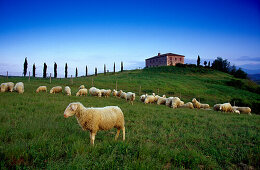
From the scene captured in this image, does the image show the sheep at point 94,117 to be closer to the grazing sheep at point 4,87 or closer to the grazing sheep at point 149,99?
the grazing sheep at point 149,99

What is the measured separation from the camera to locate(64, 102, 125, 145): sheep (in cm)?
591

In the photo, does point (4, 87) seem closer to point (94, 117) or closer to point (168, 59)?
point (94, 117)

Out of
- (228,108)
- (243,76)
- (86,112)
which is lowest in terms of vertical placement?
(228,108)

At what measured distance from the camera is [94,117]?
20.0ft

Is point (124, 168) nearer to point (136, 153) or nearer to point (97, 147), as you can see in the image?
point (136, 153)

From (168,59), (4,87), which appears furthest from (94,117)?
(168,59)

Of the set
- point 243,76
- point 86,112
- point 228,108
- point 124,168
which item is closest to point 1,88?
point 86,112

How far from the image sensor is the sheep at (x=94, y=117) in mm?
5906

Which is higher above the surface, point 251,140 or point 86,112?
point 86,112

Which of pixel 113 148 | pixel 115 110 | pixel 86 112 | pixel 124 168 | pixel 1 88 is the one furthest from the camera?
pixel 1 88

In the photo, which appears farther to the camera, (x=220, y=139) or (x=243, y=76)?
(x=243, y=76)

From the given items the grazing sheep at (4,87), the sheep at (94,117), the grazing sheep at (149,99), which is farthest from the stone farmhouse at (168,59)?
the sheep at (94,117)

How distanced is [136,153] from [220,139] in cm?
430

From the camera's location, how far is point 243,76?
86375 mm
